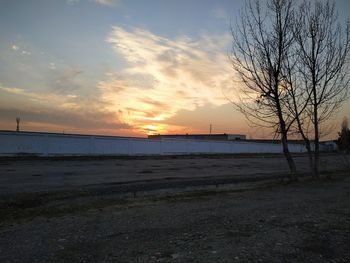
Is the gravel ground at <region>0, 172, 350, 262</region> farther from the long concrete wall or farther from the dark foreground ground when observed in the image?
the long concrete wall

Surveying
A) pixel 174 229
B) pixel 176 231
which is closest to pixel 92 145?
pixel 174 229

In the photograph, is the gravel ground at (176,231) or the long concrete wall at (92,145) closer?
the gravel ground at (176,231)

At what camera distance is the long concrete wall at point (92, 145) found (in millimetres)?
36469

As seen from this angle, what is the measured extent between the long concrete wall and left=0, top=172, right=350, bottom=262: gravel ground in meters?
27.0

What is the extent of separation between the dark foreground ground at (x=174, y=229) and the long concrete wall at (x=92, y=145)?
26007 mm

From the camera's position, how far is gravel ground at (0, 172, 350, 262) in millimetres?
5938

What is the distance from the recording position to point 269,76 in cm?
1820

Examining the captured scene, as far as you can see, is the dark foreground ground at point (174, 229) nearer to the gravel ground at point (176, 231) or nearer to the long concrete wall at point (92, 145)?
the gravel ground at point (176, 231)

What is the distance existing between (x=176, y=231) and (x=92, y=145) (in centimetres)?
3706

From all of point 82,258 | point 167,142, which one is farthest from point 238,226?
point 167,142

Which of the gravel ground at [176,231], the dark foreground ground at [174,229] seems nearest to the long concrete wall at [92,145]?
the dark foreground ground at [174,229]

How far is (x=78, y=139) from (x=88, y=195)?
98.1 ft

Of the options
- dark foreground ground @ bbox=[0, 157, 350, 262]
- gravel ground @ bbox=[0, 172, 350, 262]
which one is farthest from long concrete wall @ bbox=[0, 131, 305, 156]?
gravel ground @ bbox=[0, 172, 350, 262]

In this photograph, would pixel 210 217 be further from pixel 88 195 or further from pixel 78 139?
pixel 78 139
